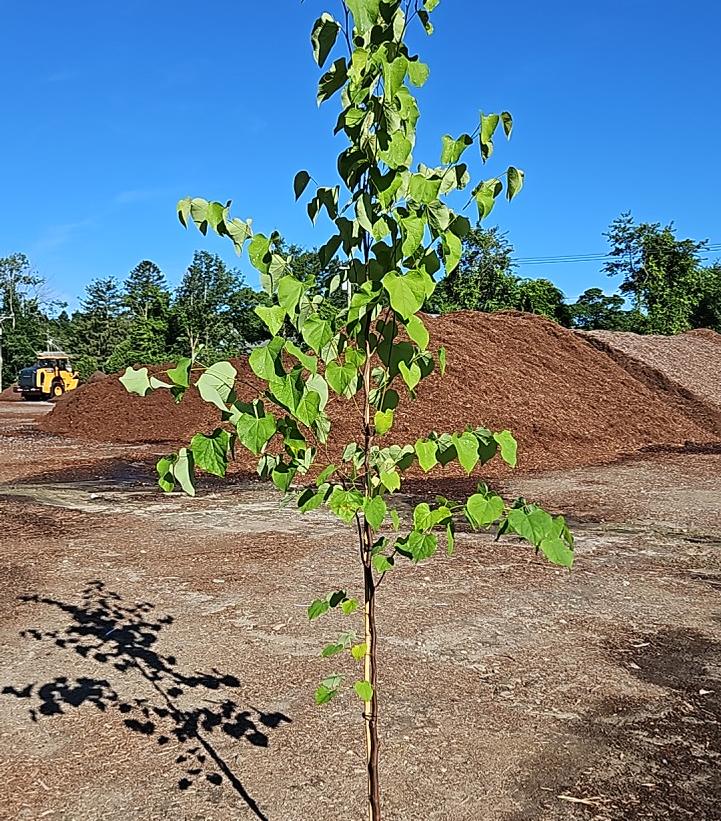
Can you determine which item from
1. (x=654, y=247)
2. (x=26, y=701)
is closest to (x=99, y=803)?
(x=26, y=701)

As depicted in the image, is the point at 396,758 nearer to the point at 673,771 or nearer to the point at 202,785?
the point at 202,785

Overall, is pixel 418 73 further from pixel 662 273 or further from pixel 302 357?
pixel 662 273

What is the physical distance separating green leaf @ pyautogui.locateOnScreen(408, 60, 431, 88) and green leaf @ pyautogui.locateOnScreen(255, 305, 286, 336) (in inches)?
23.8

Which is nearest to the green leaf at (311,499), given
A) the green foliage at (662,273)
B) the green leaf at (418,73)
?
the green leaf at (418,73)

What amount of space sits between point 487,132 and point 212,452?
0.87 metres

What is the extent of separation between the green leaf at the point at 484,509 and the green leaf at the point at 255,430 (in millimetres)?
426

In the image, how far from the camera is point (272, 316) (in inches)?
61.5

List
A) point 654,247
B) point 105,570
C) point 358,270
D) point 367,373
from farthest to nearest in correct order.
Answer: point 654,247
point 105,570
point 367,373
point 358,270

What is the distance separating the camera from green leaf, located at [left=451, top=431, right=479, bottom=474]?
1.59 meters

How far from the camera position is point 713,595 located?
573 cm

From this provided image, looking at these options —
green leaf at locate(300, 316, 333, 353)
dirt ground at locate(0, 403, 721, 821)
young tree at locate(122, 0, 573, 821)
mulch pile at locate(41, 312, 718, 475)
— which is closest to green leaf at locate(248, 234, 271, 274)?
young tree at locate(122, 0, 573, 821)

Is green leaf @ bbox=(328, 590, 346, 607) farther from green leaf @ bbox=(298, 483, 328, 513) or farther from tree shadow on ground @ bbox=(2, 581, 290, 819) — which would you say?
tree shadow on ground @ bbox=(2, 581, 290, 819)

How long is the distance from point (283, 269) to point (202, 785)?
2.29 metres

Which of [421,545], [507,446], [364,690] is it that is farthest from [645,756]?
[507,446]
